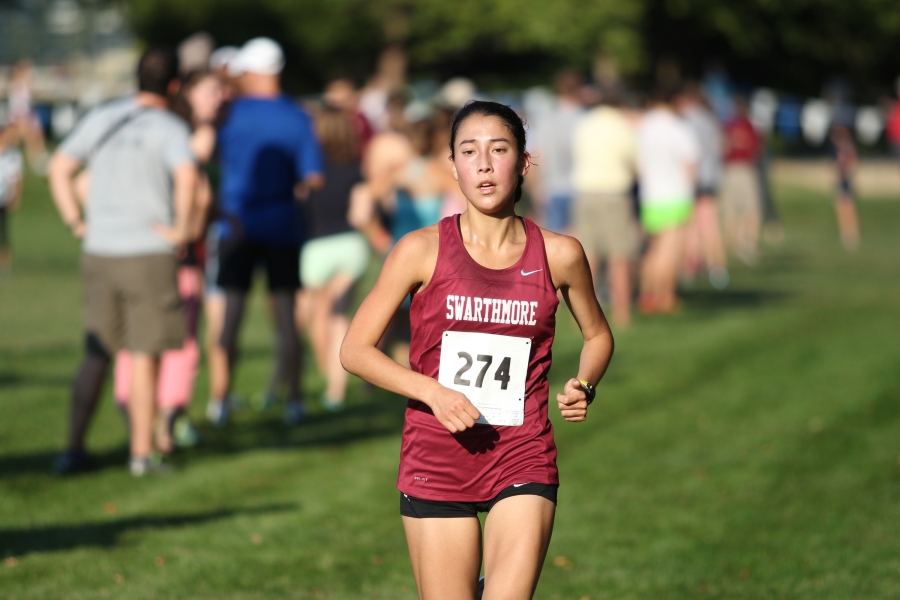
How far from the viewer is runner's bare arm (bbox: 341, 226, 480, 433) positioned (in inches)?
150

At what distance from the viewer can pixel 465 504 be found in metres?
3.92

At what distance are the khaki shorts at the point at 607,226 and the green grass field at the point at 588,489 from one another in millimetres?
1032

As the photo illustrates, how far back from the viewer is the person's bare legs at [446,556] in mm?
3836

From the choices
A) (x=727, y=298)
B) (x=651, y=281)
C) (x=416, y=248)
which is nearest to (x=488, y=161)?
(x=416, y=248)

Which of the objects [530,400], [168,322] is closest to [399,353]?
[168,322]

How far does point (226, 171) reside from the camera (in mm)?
8711

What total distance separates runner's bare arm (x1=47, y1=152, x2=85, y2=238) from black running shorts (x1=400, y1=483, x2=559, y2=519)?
4000mm

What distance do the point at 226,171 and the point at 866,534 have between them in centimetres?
476

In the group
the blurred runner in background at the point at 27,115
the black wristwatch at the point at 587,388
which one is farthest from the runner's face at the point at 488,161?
the blurred runner in background at the point at 27,115

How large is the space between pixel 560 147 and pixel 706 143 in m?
2.85

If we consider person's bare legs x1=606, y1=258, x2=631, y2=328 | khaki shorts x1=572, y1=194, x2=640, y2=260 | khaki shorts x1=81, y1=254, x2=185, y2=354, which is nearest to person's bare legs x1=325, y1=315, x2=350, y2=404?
khaki shorts x1=81, y1=254, x2=185, y2=354

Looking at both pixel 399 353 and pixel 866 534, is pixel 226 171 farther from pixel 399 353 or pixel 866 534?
Result: pixel 866 534

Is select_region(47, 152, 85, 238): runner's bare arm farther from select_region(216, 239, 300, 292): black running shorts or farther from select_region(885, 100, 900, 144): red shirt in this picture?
select_region(885, 100, 900, 144): red shirt

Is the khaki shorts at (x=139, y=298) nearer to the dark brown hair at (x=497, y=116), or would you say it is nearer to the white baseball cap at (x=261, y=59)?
the white baseball cap at (x=261, y=59)
